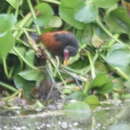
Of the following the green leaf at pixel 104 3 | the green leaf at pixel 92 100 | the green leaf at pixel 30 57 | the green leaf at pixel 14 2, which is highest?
the green leaf at pixel 14 2

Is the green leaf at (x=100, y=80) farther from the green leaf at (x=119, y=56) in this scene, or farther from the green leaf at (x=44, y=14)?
the green leaf at (x=44, y=14)

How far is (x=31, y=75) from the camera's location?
10.8 feet

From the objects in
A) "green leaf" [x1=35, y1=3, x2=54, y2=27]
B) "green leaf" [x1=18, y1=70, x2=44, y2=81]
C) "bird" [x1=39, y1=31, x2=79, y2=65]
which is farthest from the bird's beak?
"green leaf" [x1=35, y1=3, x2=54, y2=27]

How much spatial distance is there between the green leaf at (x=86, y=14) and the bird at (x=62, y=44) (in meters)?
0.12

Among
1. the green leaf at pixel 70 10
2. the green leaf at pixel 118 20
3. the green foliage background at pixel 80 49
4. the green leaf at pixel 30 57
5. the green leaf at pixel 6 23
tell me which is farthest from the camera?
the green leaf at pixel 118 20

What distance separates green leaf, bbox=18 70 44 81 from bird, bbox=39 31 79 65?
12 cm

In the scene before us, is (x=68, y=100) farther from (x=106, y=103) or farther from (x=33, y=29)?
(x=33, y=29)

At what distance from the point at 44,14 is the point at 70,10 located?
13 cm

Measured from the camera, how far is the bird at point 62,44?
3277 mm

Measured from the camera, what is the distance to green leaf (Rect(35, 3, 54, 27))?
11.3 feet

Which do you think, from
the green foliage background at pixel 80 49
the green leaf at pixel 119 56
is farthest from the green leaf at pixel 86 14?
the green leaf at pixel 119 56

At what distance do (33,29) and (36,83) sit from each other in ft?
1.01

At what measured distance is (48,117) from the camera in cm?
299

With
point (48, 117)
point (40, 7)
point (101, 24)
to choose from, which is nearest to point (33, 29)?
point (40, 7)
